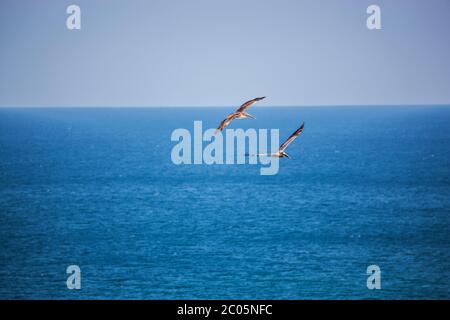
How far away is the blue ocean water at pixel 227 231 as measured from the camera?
289ft

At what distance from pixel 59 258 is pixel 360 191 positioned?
213ft

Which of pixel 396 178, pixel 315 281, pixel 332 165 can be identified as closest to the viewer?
pixel 315 281

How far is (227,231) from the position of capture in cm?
11269

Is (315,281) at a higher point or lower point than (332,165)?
lower

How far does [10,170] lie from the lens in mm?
160625

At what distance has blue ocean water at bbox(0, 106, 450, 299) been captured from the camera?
88062 millimetres

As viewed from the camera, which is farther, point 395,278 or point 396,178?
point 396,178

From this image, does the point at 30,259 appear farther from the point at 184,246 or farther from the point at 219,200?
the point at 219,200

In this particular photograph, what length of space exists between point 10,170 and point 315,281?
312 ft

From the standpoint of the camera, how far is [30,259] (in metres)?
97.2
